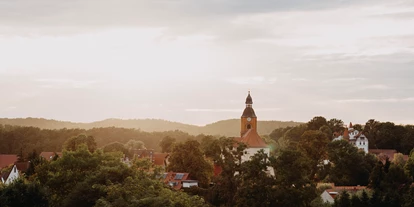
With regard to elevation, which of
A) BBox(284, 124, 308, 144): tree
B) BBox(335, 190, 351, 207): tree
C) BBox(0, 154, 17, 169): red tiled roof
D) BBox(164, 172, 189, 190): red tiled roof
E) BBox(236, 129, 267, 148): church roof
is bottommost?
BBox(335, 190, 351, 207): tree

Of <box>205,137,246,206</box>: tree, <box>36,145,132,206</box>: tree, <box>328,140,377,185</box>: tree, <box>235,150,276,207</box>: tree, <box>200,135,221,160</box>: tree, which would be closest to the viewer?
<box>36,145,132,206</box>: tree

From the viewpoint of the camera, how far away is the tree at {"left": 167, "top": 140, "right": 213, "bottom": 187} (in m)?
78.3

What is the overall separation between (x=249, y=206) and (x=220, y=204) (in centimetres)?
824

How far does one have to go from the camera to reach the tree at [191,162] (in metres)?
78.3

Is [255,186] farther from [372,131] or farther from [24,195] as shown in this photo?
[372,131]

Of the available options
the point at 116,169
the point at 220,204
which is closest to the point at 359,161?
the point at 220,204

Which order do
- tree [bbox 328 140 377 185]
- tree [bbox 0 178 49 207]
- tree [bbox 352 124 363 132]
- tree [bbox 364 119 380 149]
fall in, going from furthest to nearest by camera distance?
tree [bbox 352 124 363 132], tree [bbox 364 119 380 149], tree [bbox 328 140 377 185], tree [bbox 0 178 49 207]

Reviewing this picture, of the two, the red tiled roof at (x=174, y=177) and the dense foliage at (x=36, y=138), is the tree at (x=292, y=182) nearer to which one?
the red tiled roof at (x=174, y=177)

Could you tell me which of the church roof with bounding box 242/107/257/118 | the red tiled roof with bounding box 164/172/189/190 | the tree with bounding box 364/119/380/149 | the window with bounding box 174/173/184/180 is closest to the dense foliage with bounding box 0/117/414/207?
the red tiled roof with bounding box 164/172/189/190

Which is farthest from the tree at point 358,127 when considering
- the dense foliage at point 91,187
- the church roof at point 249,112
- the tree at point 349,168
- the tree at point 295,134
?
the dense foliage at point 91,187

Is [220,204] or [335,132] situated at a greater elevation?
[335,132]

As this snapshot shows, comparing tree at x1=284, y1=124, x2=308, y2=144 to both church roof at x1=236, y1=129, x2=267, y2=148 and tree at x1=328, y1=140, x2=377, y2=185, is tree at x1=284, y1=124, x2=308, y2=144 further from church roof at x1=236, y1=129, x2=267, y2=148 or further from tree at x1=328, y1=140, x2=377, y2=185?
tree at x1=328, y1=140, x2=377, y2=185

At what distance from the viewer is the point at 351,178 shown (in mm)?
85625

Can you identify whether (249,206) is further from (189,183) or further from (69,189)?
(189,183)
